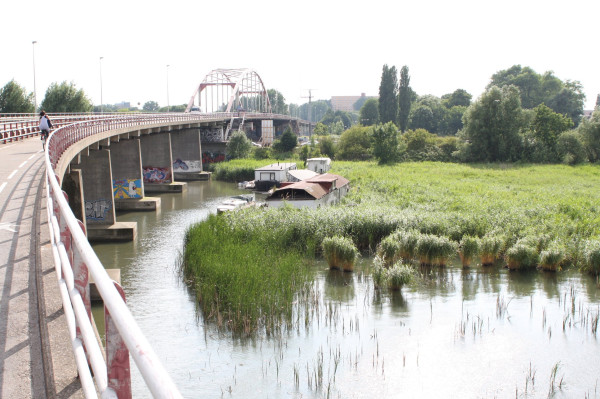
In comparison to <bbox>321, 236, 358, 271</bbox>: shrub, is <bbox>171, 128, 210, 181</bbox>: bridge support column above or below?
above

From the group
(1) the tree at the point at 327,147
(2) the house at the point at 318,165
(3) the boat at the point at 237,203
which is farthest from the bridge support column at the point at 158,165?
(1) the tree at the point at 327,147

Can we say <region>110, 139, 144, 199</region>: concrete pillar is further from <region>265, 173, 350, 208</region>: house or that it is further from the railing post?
the railing post

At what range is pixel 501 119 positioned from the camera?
244ft

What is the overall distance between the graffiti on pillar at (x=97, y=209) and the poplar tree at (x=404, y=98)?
82533mm

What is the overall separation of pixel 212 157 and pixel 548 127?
46491 mm

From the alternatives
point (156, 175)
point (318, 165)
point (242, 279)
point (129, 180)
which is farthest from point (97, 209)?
point (318, 165)

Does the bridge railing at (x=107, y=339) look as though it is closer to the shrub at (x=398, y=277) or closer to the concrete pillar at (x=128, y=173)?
the shrub at (x=398, y=277)

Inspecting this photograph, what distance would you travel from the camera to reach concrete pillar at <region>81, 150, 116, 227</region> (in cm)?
3406

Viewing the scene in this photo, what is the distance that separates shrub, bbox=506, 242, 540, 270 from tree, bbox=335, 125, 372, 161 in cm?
6293

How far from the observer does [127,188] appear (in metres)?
45.6

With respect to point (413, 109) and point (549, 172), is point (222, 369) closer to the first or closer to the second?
point (549, 172)

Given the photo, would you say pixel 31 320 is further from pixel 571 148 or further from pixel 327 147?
pixel 327 147

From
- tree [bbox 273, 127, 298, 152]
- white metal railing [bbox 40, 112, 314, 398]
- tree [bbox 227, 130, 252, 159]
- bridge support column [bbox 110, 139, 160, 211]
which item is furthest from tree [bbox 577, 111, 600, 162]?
white metal railing [bbox 40, 112, 314, 398]

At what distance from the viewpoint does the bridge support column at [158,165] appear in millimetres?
57906
